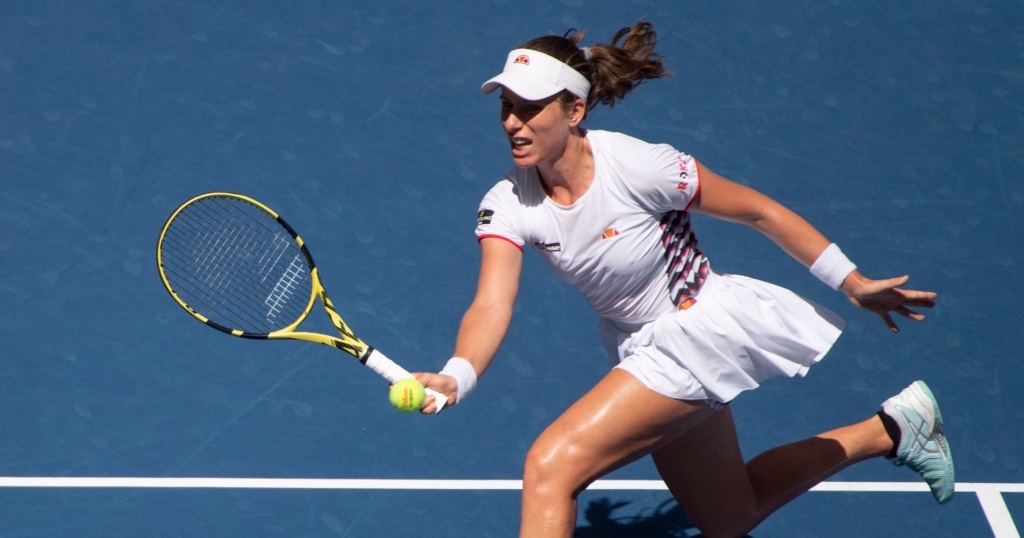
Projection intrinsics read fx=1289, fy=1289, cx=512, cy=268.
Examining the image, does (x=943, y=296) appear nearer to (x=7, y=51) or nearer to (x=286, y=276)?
(x=286, y=276)

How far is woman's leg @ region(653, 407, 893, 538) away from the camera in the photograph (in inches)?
169

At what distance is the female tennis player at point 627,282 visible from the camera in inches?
149

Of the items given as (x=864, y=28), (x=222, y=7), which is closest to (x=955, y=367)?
(x=864, y=28)

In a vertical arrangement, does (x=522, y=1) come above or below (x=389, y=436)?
above

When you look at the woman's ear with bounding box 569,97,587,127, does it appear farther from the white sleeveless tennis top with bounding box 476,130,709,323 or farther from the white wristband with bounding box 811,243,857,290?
the white wristband with bounding box 811,243,857,290

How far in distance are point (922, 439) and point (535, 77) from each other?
1971 millimetres

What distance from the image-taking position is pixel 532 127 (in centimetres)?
382

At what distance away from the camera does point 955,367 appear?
5449 millimetres

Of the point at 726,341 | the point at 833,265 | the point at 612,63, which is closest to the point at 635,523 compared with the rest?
the point at 726,341

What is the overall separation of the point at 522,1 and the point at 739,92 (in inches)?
51.6

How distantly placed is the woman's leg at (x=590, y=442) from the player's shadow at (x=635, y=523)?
869 mm

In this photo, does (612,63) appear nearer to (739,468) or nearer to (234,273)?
(739,468)

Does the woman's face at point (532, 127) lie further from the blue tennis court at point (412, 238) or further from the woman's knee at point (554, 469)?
the blue tennis court at point (412, 238)

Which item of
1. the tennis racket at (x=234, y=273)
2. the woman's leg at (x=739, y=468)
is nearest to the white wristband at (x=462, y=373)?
the woman's leg at (x=739, y=468)
